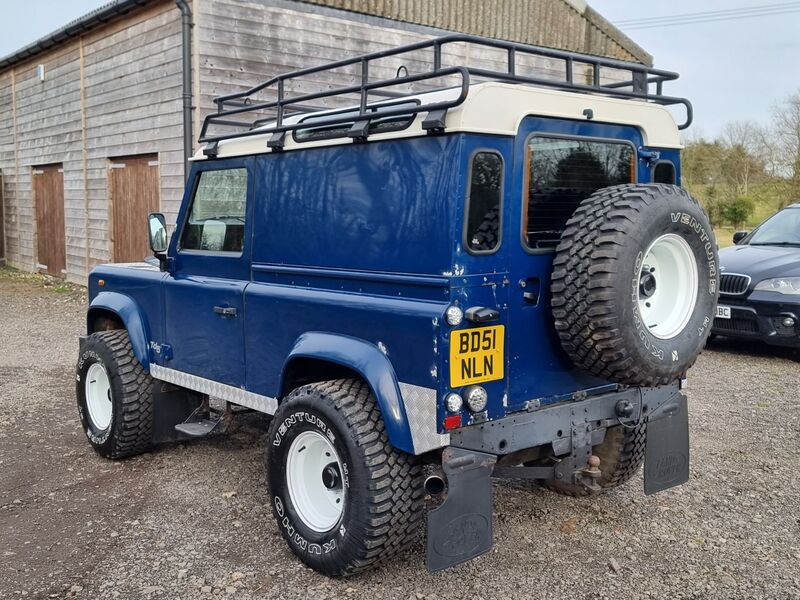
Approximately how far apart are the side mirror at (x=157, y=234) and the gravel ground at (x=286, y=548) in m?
1.48

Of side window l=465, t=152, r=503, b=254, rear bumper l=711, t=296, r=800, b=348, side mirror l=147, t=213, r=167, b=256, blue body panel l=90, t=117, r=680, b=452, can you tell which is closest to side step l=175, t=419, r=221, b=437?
blue body panel l=90, t=117, r=680, b=452

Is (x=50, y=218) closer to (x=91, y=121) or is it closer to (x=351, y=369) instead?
(x=91, y=121)

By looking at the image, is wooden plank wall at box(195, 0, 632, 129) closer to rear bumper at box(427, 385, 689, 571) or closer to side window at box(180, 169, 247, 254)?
side window at box(180, 169, 247, 254)

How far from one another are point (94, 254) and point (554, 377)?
41.6 ft

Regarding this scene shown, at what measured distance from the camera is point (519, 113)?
3.35 meters

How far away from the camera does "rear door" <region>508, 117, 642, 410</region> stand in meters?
3.40

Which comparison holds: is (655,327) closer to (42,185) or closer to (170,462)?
(170,462)

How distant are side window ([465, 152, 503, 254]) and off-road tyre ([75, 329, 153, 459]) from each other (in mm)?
2883

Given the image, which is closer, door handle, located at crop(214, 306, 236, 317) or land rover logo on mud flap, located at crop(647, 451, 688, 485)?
land rover logo on mud flap, located at crop(647, 451, 688, 485)

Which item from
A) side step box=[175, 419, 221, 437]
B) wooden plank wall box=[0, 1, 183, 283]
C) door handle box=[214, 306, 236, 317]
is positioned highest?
wooden plank wall box=[0, 1, 183, 283]

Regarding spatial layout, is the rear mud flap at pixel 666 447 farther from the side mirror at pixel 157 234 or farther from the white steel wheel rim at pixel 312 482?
the side mirror at pixel 157 234

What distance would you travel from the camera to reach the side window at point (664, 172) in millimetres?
4066

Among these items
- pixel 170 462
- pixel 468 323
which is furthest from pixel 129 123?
pixel 468 323

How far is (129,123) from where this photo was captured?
41.3 ft
